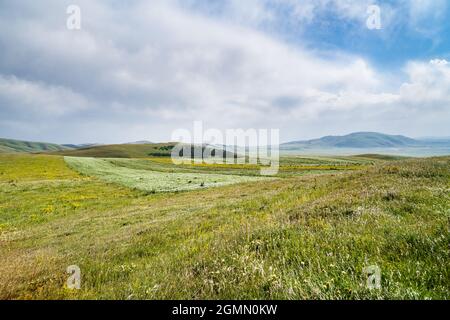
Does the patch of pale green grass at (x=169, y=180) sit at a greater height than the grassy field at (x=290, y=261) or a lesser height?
lesser

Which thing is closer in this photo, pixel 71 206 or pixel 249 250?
pixel 249 250

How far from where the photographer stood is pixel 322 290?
11.8 feet

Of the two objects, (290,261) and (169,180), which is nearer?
(290,261)

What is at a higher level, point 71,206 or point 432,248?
point 432,248

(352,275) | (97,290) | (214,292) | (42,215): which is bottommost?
(42,215)

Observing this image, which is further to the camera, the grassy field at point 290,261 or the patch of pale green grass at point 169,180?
the patch of pale green grass at point 169,180

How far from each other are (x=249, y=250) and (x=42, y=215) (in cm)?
2250

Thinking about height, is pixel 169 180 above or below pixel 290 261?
below

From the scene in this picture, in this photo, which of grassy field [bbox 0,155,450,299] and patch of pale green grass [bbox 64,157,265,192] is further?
patch of pale green grass [bbox 64,157,265,192]

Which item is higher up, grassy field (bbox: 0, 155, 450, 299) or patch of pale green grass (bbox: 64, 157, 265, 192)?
grassy field (bbox: 0, 155, 450, 299)
